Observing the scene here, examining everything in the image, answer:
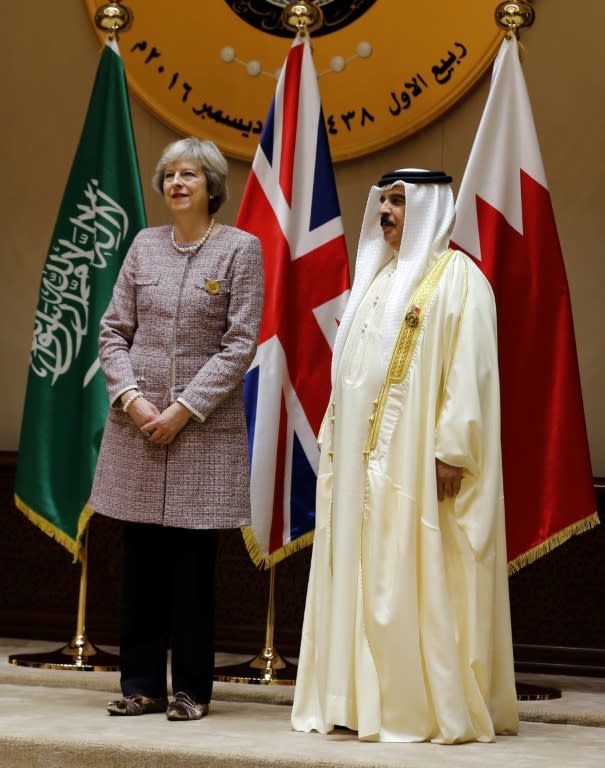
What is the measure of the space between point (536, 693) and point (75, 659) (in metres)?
1.58

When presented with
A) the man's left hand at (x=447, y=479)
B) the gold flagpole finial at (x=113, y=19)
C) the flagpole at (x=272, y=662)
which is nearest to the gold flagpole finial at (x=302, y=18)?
the flagpole at (x=272, y=662)

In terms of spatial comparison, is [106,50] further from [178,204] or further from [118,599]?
[118,599]

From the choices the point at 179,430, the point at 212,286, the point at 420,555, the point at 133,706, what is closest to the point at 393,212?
the point at 212,286

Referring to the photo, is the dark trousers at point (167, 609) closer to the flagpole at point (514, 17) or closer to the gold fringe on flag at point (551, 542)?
the gold fringe on flag at point (551, 542)

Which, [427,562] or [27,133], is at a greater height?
[27,133]

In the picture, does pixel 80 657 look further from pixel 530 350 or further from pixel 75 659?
pixel 530 350

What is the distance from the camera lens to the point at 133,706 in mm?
3404

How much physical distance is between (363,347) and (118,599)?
2003 millimetres

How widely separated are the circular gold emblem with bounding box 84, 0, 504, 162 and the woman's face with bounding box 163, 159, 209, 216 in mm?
1528

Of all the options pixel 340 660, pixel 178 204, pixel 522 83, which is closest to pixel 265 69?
pixel 522 83

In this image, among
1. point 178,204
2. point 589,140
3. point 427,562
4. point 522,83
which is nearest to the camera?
point 427,562

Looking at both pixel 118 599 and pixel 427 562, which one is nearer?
pixel 427 562

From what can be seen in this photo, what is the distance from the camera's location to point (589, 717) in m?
3.72

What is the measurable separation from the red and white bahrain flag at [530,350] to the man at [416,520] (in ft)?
2.31
